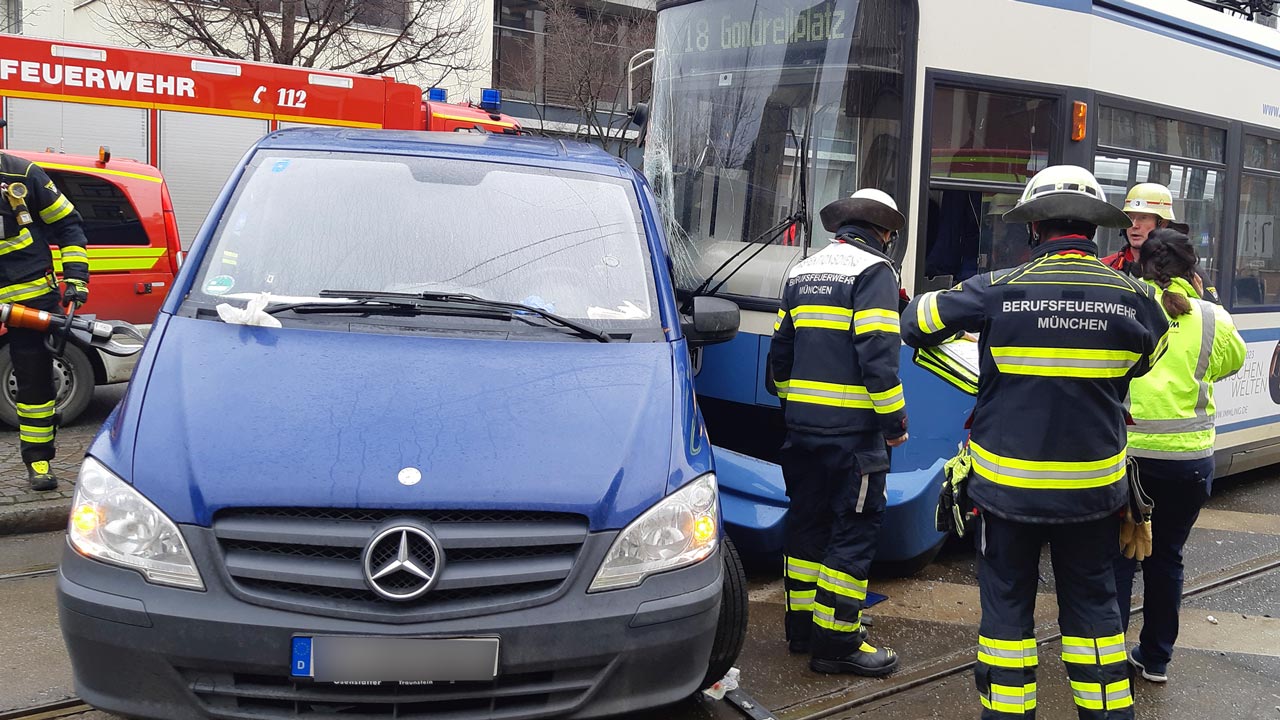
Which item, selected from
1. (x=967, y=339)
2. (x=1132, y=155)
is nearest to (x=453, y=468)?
(x=967, y=339)

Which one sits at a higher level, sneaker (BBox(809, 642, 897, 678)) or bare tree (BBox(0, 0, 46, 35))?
bare tree (BBox(0, 0, 46, 35))

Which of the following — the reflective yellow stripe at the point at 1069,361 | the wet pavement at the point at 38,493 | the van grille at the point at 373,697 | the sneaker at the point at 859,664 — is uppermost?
the reflective yellow stripe at the point at 1069,361

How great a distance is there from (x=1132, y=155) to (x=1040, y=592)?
8.35 ft

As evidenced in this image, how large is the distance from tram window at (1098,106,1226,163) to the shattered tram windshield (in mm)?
1491

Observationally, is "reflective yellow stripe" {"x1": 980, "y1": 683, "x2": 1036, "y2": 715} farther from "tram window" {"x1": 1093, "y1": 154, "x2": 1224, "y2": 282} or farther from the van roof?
"tram window" {"x1": 1093, "y1": 154, "x2": 1224, "y2": 282}

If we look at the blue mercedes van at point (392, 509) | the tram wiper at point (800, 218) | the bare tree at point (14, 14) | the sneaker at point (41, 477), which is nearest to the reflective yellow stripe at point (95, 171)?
the sneaker at point (41, 477)

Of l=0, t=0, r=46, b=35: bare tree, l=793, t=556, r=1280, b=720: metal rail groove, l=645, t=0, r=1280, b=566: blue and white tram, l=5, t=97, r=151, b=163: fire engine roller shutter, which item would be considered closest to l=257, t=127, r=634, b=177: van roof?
l=645, t=0, r=1280, b=566: blue and white tram

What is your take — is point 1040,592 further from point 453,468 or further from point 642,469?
point 453,468

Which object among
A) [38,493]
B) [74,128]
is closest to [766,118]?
[38,493]

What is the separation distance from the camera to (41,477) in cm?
623

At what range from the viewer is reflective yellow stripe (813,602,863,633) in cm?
424

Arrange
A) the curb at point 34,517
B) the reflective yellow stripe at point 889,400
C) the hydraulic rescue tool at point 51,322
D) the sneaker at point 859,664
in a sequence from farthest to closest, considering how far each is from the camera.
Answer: the hydraulic rescue tool at point 51,322, the curb at point 34,517, the sneaker at point 859,664, the reflective yellow stripe at point 889,400

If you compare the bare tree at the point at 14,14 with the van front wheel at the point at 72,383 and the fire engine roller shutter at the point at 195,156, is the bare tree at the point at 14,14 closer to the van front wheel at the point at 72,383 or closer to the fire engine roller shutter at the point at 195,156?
the fire engine roller shutter at the point at 195,156

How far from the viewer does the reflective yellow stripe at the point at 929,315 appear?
3.37 metres
